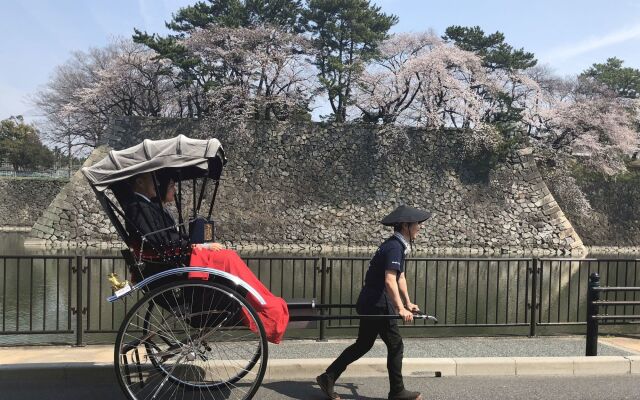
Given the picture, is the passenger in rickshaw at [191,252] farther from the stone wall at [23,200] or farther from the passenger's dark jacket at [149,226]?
the stone wall at [23,200]

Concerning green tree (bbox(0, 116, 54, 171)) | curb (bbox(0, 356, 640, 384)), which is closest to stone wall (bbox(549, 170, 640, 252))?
curb (bbox(0, 356, 640, 384))

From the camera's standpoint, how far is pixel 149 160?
14.3 feet

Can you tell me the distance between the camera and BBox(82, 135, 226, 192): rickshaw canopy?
428 cm

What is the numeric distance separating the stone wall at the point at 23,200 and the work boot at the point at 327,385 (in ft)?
121

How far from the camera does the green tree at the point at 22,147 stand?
1813 inches

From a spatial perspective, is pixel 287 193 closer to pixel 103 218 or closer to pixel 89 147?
pixel 103 218

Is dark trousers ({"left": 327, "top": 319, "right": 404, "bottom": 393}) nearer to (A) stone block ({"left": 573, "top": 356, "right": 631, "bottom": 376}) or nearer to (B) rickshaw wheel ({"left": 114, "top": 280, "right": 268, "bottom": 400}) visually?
(B) rickshaw wheel ({"left": 114, "top": 280, "right": 268, "bottom": 400})

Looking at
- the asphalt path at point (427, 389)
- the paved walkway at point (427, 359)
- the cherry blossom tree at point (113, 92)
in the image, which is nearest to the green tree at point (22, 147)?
the cherry blossom tree at point (113, 92)

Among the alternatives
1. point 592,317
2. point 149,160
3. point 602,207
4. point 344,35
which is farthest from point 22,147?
point 592,317

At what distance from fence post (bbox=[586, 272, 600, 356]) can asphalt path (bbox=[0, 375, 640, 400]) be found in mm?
518

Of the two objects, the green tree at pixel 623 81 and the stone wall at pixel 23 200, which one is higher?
the green tree at pixel 623 81

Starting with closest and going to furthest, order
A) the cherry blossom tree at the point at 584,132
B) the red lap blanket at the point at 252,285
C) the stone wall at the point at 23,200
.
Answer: the red lap blanket at the point at 252,285 → the cherry blossom tree at the point at 584,132 → the stone wall at the point at 23,200

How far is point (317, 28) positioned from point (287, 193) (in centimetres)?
1055

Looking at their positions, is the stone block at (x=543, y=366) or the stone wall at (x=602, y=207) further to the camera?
the stone wall at (x=602, y=207)
